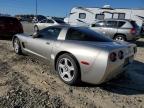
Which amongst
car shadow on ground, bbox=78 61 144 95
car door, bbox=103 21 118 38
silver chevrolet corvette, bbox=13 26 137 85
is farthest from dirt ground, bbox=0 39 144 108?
car door, bbox=103 21 118 38

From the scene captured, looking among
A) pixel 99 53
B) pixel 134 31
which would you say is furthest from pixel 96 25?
pixel 99 53

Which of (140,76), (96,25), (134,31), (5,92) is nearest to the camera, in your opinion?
(5,92)

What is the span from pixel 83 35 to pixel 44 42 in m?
1.12

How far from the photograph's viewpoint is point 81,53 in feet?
15.9

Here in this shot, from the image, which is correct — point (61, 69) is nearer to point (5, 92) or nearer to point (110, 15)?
point (5, 92)

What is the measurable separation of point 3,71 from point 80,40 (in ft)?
7.18

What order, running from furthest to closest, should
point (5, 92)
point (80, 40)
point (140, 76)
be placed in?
1. point (140, 76)
2. point (80, 40)
3. point (5, 92)

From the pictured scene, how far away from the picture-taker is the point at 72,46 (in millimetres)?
5125

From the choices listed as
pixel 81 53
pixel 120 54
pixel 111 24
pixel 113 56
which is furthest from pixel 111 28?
pixel 113 56

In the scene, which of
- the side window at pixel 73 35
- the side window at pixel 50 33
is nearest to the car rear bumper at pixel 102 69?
the side window at pixel 73 35

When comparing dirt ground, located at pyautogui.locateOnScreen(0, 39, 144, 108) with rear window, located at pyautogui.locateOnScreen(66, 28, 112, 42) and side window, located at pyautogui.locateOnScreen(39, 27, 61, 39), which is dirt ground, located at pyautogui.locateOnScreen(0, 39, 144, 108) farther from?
rear window, located at pyautogui.locateOnScreen(66, 28, 112, 42)

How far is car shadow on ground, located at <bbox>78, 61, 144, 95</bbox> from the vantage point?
5101 mm

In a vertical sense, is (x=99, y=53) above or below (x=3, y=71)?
above

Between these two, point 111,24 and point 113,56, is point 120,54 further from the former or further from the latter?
point 111,24
